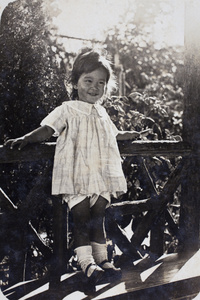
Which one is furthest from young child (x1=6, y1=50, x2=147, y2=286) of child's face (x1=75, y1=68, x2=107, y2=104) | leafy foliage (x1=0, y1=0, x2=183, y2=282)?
leafy foliage (x1=0, y1=0, x2=183, y2=282)

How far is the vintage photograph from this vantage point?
7.87ft

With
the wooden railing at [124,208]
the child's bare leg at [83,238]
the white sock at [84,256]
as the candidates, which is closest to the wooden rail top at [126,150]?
the wooden railing at [124,208]

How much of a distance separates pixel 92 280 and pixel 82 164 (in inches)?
26.5

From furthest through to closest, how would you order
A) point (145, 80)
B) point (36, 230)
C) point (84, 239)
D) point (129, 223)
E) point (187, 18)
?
point (145, 80) → point (129, 223) → point (187, 18) → point (36, 230) → point (84, 239)

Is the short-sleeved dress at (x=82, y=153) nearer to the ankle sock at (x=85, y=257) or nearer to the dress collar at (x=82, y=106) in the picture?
the dress collar at (x=82, y=106)

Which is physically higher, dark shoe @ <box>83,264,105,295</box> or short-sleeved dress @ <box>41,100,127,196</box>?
short-sleeved dress @ <box>41,100,127,196</box>

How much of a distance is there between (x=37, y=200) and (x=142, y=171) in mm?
940

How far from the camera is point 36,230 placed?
283 centimetres

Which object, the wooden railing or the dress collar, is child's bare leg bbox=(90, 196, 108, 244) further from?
the dress collar

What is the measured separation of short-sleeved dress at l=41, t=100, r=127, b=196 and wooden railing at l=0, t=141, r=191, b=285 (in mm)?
177

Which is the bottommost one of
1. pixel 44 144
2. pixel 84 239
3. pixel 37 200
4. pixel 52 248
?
pixel 52 248

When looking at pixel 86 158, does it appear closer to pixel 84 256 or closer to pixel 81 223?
pixel 81 223

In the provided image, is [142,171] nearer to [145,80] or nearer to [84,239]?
[84,239]

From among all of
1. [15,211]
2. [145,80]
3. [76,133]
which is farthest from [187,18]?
[145,80]
